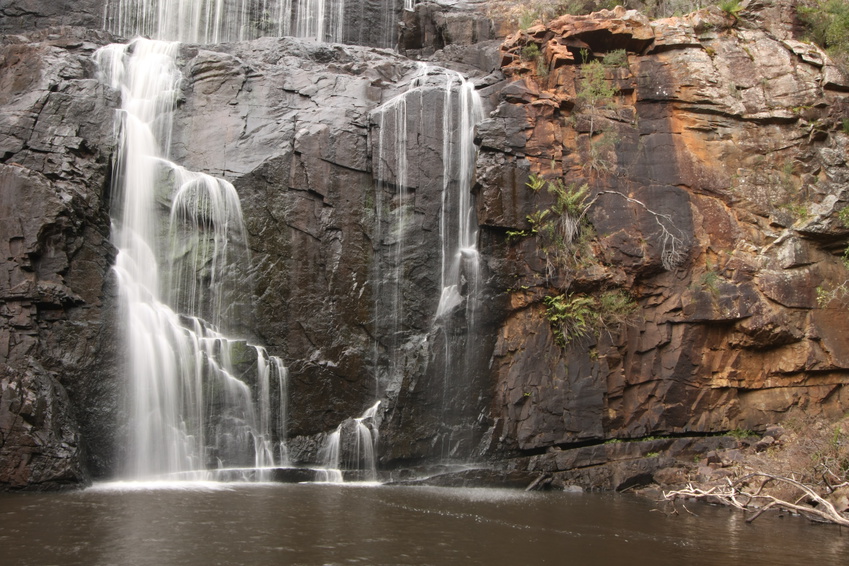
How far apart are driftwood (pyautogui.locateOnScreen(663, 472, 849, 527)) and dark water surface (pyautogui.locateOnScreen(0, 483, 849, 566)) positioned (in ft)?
0.93

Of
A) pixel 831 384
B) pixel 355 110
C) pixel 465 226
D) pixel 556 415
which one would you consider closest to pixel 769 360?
pixel 831 384

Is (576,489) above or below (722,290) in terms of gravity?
below

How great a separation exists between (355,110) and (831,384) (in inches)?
576

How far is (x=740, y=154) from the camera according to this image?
19.8 metres

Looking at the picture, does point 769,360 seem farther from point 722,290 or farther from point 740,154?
point 740,154

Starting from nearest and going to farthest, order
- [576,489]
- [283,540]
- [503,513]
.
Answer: [283,540] < [503,513] < [576,489]

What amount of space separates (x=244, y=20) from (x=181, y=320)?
14.1 metres

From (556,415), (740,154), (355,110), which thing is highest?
(355,110)

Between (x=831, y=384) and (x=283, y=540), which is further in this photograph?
(x=831, y=384)

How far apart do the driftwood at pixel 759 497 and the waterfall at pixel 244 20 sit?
1977cm

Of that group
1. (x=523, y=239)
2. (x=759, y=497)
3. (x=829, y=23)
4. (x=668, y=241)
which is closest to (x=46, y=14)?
(x=523, y=239)

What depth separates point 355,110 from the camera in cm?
2070

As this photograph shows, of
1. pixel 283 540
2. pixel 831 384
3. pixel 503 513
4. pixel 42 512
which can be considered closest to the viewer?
pixel 283 540

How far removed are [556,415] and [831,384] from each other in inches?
278
